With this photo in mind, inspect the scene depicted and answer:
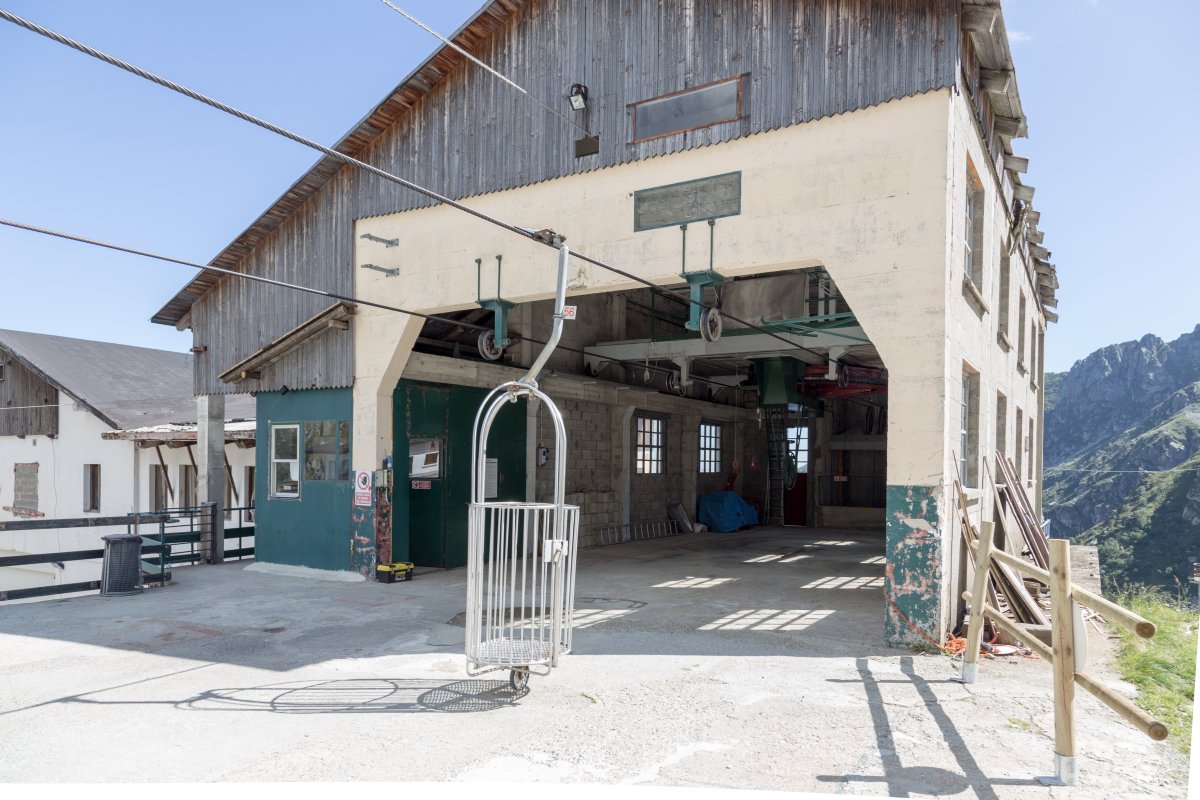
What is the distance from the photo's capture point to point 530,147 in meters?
11.0

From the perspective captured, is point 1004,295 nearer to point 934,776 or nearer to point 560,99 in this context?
point 560,99

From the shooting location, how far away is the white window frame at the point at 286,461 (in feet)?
43.7

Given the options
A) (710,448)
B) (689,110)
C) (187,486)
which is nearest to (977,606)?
(689,110)

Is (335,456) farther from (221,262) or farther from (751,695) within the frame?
(751,695)

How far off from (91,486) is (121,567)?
11.3 meters

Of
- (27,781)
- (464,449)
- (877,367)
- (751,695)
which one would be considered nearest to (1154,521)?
(877,367)

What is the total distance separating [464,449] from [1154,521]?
156ft

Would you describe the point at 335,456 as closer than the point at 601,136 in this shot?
No

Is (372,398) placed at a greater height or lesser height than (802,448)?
greater

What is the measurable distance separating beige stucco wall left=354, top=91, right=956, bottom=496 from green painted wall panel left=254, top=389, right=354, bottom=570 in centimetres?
330

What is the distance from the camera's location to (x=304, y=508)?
519 inches

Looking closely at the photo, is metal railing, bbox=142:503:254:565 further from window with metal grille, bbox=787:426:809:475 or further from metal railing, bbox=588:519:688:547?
window with metal grille, bbox=787:426:809:475

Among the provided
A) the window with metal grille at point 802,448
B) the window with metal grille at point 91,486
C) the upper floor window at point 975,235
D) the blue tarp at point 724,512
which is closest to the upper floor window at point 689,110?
the upper floor window at point 975,235

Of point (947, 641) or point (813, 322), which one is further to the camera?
point (813, 322)
